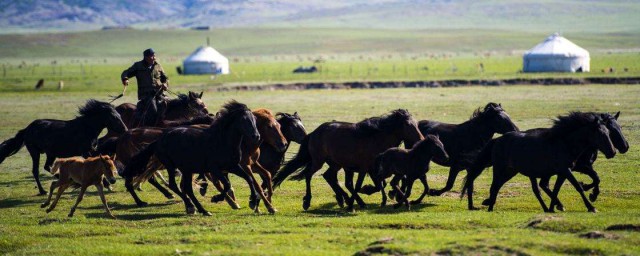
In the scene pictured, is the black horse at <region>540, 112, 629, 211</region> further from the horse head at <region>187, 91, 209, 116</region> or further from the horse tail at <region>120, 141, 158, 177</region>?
the horse head at <region>187, 91, 209, 116</region>

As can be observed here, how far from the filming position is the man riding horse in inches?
708

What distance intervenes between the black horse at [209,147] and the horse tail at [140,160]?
0.72ft

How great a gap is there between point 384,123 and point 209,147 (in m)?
2.57

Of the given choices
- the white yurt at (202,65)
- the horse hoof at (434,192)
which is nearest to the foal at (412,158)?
the horse hoof at (434,192)

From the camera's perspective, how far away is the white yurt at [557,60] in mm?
68125

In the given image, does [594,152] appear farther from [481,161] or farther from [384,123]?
[384,123]

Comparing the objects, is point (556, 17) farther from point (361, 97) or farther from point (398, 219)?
point (398, 219)

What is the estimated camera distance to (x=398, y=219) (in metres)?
12.6

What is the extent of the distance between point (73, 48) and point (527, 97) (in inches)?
4544

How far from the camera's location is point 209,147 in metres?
13.8

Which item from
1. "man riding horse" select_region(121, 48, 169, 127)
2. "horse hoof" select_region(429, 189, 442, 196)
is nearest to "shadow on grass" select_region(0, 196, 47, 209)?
"man riding horse" select_region(121, 48, 169, 127)

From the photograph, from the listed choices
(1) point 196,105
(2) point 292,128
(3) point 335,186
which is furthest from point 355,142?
(1) point 196,105

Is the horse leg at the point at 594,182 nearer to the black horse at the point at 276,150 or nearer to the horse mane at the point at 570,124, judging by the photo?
the horse mane at the point at 570,124

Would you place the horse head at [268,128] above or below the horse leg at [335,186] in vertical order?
above
